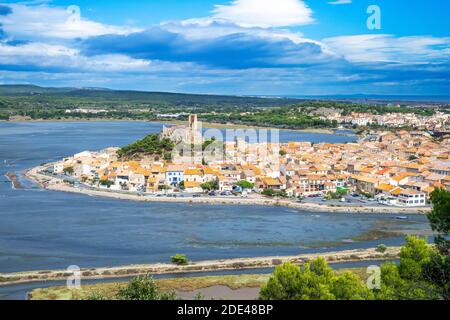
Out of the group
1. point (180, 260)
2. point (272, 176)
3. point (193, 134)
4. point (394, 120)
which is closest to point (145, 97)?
point (394, 120)

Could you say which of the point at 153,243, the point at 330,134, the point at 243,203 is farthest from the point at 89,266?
the point at 330,134

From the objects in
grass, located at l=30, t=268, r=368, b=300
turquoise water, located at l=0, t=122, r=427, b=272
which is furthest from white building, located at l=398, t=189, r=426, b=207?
grass, located at l=30, t=268, r=368, b=300

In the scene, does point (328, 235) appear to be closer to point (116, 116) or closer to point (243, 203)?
point (243, 203)

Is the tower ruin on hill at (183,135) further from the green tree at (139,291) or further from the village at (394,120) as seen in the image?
the village at (394,120)

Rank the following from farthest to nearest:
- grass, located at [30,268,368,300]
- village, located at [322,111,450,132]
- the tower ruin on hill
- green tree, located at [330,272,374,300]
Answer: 1. village, located at [322,111,450,132]
2. the tower ruin on hill
3. grass, located at [30,268,368,300]
4. green tree, located at [330,272,374,300]

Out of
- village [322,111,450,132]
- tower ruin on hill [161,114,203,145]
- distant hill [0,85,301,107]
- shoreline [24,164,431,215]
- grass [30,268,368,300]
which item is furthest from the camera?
distant hill [0,85,301,107]

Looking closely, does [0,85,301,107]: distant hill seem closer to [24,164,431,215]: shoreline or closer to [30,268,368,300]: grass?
[24,164,431,215]: shoreline
